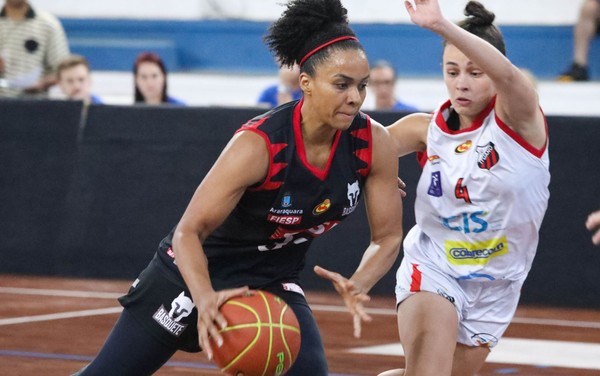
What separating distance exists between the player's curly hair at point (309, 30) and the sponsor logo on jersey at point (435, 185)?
860mm

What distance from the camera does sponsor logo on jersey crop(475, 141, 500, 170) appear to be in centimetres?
470

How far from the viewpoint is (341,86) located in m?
4.12

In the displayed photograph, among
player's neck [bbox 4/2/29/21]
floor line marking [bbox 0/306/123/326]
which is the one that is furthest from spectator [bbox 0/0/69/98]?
floor line marking [bbox 0/306/123/326]

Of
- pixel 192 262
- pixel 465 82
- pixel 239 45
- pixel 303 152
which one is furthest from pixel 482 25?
Result: pixel 239 45

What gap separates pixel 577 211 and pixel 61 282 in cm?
427

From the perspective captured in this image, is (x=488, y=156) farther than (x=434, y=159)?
No

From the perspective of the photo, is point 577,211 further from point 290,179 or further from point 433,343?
point 290,179

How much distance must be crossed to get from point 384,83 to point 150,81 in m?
2.04

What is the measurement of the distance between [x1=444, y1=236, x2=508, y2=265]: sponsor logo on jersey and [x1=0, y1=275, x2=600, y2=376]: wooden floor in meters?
1.71

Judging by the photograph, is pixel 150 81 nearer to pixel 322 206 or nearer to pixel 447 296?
pixel 447 296

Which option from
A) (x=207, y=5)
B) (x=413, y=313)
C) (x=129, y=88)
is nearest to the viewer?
(x=413, y=313)

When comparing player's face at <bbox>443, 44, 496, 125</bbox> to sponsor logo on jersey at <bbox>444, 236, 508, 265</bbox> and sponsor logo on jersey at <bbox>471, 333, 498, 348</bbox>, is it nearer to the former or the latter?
sponsor logo on jersey at <bbox>444, 236, 508, 265</bbox>

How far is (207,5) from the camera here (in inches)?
580

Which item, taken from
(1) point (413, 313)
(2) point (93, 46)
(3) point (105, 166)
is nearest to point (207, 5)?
(2) point (93, 46)
